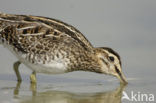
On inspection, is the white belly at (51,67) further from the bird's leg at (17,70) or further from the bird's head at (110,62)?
the bird's head at (110,62)

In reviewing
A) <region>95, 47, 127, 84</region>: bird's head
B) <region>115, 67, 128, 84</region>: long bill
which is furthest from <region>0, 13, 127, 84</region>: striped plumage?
<region>115, 67, 128, 84</region>: long bill

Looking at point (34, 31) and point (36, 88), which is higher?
point (34, 31)

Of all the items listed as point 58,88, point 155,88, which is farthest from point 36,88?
point 155,88

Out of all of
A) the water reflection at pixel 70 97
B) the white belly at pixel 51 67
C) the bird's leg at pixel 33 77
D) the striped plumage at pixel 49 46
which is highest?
the striped plumage at pixel 49 46

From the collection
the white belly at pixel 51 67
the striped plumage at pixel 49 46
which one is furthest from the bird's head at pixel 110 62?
the white belly at pixel 51 67

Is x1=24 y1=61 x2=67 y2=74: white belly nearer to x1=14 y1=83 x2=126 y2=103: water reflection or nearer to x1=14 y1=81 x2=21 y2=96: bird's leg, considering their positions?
x1=14 y1=81 x2=21 y2=96: bird's leg

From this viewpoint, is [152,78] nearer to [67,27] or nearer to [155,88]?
[155,88]
